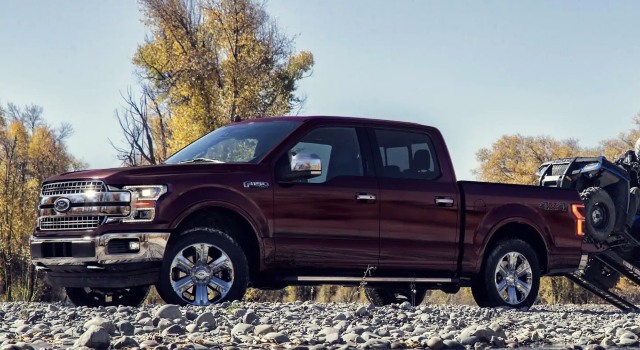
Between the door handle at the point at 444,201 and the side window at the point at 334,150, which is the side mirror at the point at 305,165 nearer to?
the side window at the point at 334,150

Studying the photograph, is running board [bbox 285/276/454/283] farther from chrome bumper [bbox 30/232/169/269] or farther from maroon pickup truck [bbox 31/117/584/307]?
chrome bumper [bbox 30/232/169/269]

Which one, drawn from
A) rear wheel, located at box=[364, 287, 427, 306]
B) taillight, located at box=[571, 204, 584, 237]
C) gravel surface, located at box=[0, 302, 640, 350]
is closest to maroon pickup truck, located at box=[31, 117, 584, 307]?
taillight, located at box=[571, 204, 584, 237]

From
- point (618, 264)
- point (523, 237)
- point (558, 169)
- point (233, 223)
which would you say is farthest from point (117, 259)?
point (618, 264)

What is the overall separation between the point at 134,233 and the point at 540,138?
60.7 metres

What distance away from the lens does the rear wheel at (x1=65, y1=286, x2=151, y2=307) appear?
373 inches

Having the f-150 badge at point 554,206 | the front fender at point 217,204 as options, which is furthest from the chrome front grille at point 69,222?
the f-150 badge at point 554,206

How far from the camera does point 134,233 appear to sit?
8367 millimetres

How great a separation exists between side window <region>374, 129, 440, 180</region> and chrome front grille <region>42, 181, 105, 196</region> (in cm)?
290

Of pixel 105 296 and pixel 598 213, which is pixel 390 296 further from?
pixel 598 213

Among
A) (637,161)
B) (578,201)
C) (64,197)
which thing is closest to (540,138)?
(637,161)

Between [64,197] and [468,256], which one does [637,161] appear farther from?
[64,197]

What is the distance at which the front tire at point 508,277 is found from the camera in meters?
10.8

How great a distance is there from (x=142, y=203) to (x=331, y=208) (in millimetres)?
1849

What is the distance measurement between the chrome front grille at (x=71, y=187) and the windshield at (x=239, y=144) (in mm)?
1136
